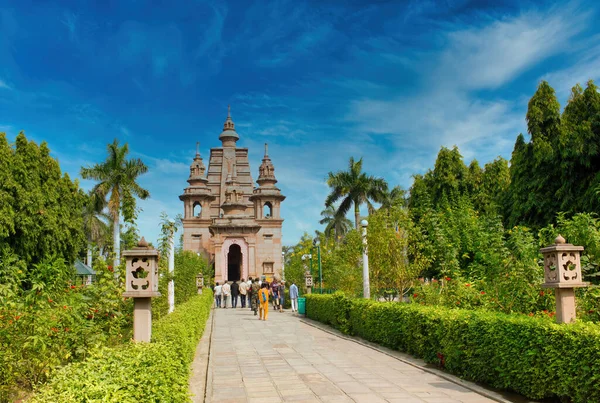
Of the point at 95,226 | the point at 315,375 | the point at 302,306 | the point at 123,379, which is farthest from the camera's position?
the point at 95,226

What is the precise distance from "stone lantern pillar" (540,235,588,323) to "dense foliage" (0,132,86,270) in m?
19.3

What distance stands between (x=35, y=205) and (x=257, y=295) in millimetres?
11328

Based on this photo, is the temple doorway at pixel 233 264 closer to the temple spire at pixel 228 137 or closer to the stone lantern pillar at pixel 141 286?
the temple spire at pixel 228 137

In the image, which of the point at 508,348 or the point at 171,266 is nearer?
the point at 508,348

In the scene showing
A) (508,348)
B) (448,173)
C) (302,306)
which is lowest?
(302,306)

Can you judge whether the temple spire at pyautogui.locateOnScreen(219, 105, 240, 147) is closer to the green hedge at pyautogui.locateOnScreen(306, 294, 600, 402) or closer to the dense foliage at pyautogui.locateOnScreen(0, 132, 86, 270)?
the dense foliage at pyautogui.locateOnScreen(0, 132, 86, 270)

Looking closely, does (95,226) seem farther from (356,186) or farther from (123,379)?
(123,379)

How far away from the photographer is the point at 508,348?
291 inches

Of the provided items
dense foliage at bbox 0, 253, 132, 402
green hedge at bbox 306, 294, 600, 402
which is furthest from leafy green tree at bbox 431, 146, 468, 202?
dense foliage at bbox 0, 253, 132, 402

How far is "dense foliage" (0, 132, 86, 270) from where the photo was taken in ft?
74.8

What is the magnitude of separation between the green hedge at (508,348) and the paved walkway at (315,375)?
46 centimetres

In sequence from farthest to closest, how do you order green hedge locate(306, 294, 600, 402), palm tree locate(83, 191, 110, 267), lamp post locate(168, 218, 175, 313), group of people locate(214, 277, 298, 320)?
palm tree locate(83, 191, 110, 267)
group of people locate(214, 277, 298, 320)
lamp post locate(168, 218, 175, 313)
green hedge locate(306, 294, 600, 402)

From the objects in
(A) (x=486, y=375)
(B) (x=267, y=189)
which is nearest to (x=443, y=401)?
(A) (x=486, y=375)

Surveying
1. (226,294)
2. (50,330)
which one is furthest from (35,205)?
(50,330)
